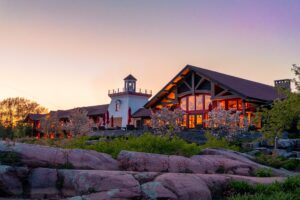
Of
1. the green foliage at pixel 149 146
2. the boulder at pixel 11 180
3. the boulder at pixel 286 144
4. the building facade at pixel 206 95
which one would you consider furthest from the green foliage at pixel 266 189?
the building facade at pixel 206 95

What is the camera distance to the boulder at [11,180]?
8867mm

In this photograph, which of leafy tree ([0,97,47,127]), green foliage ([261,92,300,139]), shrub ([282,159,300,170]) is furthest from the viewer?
leafy tree ([0,97,47,127])

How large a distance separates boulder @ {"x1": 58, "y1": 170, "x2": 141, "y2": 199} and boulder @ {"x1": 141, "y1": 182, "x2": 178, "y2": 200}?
16cm

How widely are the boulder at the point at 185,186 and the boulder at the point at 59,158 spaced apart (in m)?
1.78

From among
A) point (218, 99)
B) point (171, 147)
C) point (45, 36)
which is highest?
point (45, 36)

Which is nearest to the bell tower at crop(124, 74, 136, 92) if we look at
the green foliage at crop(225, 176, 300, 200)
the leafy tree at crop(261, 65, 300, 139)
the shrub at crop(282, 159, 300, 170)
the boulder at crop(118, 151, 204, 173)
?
the shrub at crop(282, 159, 300, 170)

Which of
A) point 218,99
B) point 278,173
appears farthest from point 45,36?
point 218,99

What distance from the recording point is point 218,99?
1463 inches

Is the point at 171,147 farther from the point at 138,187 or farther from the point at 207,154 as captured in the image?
the point at 138,187

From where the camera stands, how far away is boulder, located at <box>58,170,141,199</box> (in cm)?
852

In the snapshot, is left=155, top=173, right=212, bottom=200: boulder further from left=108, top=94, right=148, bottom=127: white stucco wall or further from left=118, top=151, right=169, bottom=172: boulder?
left=108, top=94, right=148, bottom=127: white stucco wall

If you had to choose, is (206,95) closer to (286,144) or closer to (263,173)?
(286,144)

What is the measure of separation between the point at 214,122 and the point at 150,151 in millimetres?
16264

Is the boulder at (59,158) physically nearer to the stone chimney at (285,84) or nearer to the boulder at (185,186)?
the boulder at (185,186)
